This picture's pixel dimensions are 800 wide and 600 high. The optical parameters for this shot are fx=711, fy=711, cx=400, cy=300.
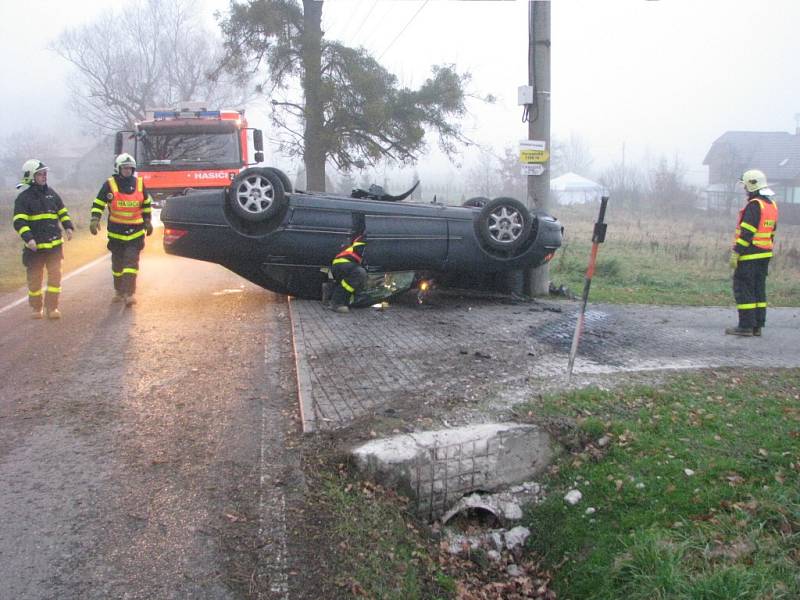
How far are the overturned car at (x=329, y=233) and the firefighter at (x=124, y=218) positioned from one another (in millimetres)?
536

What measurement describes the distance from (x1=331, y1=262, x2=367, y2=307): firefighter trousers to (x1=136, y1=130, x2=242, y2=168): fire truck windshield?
782 centimetres

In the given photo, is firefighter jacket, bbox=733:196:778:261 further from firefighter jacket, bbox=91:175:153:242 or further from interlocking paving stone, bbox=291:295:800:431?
firefighter jacket, bbox=91:175:153:242

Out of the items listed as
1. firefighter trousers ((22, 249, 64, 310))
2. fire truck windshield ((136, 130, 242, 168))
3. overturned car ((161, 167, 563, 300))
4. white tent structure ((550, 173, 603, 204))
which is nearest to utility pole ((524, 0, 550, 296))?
overturned car ((161, 167, 563, 300))

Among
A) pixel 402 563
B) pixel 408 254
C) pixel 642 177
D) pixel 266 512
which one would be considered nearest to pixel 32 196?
pixel 408 254

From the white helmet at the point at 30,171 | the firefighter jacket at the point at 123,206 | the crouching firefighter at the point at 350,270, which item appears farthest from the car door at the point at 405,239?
the white helmet at the point at 30,171

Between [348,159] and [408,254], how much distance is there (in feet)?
41.1

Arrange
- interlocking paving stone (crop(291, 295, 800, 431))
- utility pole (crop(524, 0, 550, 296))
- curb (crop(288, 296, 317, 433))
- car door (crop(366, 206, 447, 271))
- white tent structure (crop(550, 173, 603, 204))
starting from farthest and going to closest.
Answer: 1. white tent structure (crop(550, 173, 603, 204))
2. utility pole (crop(524, 0, 550, 296))
3. car door (crop(366, 206, 447, 271))
4. interlocking paving stone (crop(291, 295, 800, 431))
5. curb (crop(288, 296, 317, 433))

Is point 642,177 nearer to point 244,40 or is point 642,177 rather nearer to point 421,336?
point 244,40

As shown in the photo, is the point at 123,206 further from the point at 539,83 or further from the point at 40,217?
the point at 539,83

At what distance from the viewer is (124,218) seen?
9000mm

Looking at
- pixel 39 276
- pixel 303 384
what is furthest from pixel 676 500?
pixel 39 276

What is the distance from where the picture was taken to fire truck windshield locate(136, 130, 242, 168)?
1516 centimetres

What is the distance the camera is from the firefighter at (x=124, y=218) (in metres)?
8.92

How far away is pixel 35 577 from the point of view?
3166 millimetres
